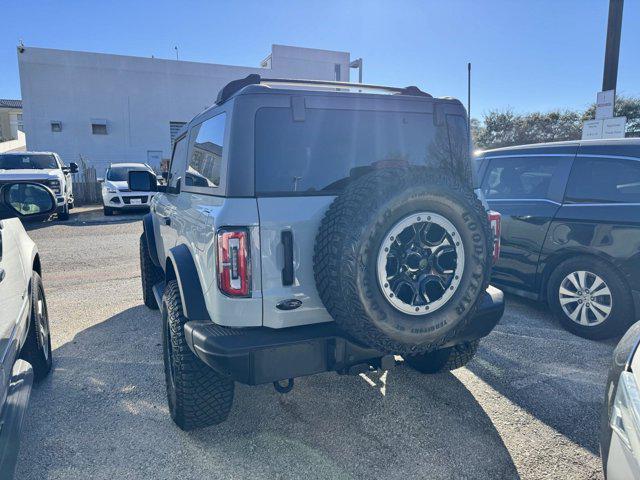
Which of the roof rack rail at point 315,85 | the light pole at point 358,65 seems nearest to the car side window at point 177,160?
the roof rack rail at point 315,85

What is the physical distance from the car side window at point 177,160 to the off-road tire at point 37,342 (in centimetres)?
133

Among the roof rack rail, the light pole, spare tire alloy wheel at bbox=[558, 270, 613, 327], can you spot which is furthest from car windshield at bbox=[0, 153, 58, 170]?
the light pole

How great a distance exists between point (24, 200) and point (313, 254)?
1.43 meters

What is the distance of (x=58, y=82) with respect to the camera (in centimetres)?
2138

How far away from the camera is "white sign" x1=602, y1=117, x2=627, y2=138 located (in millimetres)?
7699

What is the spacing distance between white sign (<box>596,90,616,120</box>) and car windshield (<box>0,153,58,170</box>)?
1410cm

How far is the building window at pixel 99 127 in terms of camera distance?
73.2 feet

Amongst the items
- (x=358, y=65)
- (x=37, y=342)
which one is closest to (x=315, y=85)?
(x=37, y=342)

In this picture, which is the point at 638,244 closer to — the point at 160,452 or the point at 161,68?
the point at 160,452

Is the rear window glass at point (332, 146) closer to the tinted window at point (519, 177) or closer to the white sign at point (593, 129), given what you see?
the tinted window at point (519, 177)

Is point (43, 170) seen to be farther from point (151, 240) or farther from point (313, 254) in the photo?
point (313, 254)

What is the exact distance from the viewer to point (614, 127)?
309 inches

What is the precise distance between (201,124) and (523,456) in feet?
9.75

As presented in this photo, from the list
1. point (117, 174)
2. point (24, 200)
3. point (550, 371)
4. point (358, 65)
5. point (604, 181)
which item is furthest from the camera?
point (358, 65)
